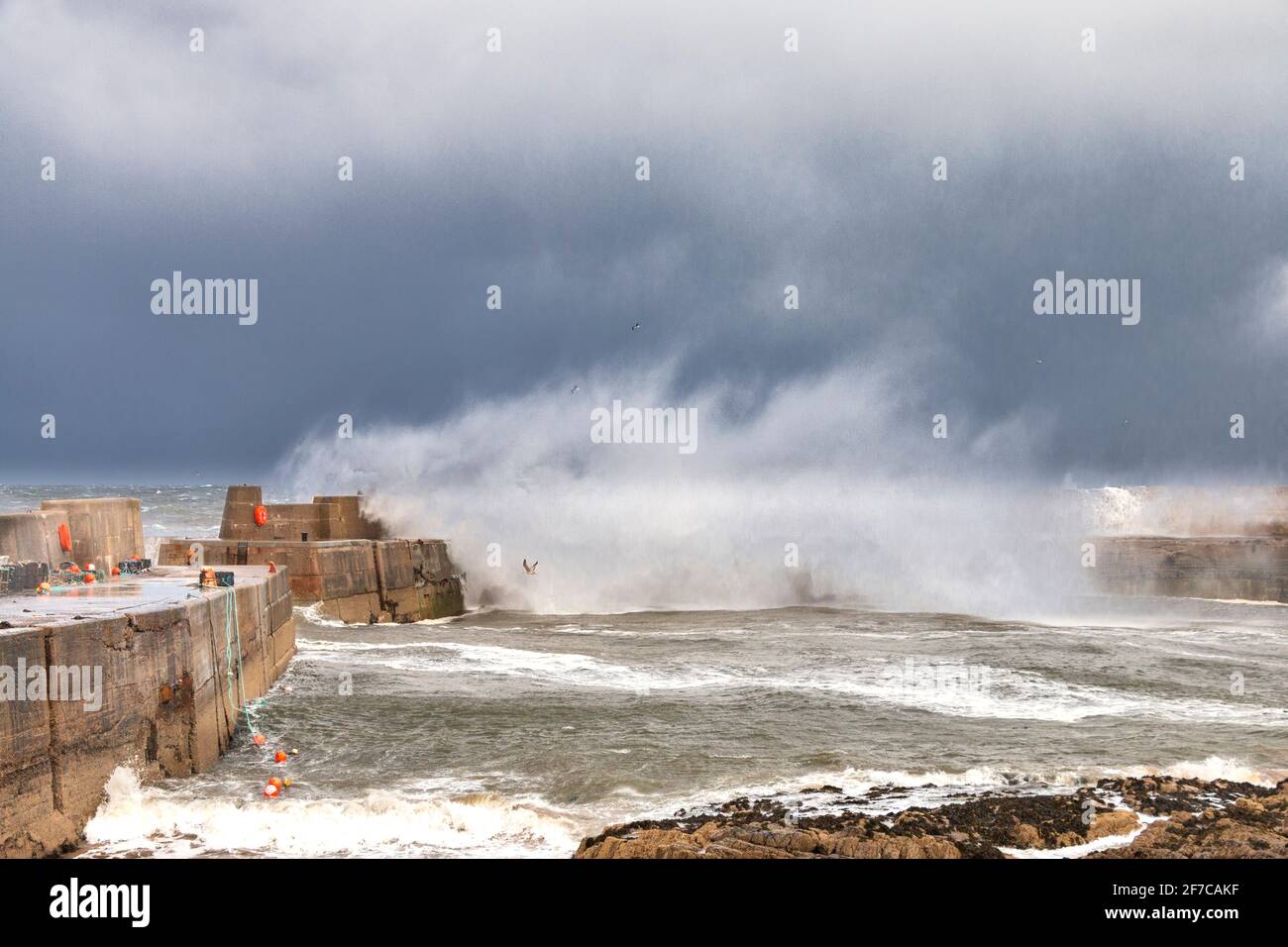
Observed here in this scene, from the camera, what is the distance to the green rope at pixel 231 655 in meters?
15.1

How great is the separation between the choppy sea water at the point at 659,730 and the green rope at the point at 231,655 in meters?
0.28

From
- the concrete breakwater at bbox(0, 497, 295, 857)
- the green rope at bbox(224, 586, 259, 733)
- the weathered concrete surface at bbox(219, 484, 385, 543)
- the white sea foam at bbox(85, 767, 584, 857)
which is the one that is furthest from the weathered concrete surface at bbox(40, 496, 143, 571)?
the weathered concrete surface at bbox(219, 484, 385, 543)

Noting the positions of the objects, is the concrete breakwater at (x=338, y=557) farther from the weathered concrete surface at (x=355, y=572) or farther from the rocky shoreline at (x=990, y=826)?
the rocky shoreline at (x=990, y=826)

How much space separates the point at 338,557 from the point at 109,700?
739 inches

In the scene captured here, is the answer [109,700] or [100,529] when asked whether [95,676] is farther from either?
[100,529]

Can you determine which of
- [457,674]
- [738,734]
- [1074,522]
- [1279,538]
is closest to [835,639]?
[457,674]

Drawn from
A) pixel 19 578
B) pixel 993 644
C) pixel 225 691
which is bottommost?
pixel 993 644

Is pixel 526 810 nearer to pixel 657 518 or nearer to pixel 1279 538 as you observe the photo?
pixel 657 518

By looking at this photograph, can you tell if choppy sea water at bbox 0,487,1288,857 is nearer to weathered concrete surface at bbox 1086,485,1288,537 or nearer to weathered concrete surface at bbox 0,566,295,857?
weathered concrete surface at bbox 0,566,295,857

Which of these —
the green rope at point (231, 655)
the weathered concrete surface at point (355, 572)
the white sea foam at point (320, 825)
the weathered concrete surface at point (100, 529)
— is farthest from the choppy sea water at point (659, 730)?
the weathered concrete surface at point (100, 529)

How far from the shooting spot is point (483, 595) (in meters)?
38.3

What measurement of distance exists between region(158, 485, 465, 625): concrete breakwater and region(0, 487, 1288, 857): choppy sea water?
166 centimetres

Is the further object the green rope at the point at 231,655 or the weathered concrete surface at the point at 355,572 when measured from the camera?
the weathered concrete surface at the point at 355,572
